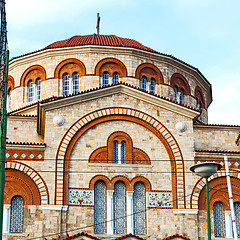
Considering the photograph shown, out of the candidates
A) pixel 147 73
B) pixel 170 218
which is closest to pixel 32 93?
pixel 147 73

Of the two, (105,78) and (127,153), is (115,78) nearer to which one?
(105,78)

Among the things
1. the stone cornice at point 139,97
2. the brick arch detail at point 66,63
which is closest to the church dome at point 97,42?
the brick arch detail at point 66,63

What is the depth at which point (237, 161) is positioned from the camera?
30.6 metres

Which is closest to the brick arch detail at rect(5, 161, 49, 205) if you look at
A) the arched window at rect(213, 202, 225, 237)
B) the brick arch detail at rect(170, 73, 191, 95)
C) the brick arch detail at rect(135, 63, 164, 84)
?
the arched window at rect(213, 202, 225, 237)

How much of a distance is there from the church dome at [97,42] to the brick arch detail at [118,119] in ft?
27.2

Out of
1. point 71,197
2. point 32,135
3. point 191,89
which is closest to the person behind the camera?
point 71,197

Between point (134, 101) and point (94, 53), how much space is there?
7.48 meters

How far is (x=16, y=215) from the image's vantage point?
92.7 feet

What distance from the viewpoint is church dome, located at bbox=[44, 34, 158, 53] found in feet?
125

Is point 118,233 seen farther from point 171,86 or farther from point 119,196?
point 171,86

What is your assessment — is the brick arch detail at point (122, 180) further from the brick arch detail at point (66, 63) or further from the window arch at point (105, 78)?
the brick arch detail at point (66, 63)

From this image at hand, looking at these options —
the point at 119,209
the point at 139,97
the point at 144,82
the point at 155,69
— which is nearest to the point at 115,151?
the point at 119,209

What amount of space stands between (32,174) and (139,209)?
5.59 m

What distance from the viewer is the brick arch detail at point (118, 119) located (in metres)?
28.8
